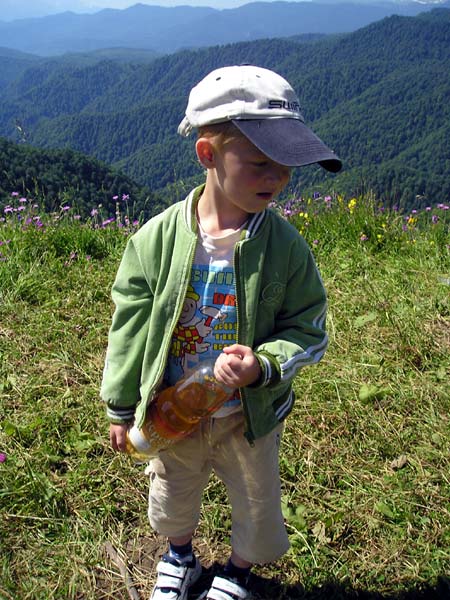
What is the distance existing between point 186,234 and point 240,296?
25cm

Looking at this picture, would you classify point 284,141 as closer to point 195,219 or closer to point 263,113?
point 263,113

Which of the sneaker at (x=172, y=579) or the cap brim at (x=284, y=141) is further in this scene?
the sneaker at (x=172, y=579)

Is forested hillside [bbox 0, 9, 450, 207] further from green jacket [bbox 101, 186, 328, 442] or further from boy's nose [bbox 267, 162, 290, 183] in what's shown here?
boy's nose [bbox 267, 162, 290, 183]

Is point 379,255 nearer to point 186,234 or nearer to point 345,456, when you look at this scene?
point 345,456

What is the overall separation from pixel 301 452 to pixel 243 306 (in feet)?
4.93

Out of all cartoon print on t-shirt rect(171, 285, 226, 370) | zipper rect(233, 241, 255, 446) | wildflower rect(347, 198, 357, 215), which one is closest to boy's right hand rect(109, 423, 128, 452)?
cartoon print on t-shirt rect(171, 285, 226, 370)

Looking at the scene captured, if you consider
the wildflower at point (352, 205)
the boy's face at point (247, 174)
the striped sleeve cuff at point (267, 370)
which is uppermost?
the boy's face at point (247, 174)

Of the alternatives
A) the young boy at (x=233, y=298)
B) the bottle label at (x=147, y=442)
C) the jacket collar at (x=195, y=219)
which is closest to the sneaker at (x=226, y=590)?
the young boy at (x=233, y=298)

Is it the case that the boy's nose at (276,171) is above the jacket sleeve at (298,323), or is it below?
above

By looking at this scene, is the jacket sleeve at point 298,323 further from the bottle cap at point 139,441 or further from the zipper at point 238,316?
the bottle cap at point 139,441

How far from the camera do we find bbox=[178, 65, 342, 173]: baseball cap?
143cm

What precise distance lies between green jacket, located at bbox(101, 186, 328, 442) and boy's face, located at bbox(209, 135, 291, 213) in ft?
0.34

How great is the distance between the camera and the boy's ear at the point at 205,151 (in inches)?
61.1

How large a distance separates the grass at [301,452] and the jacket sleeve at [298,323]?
1154mm
